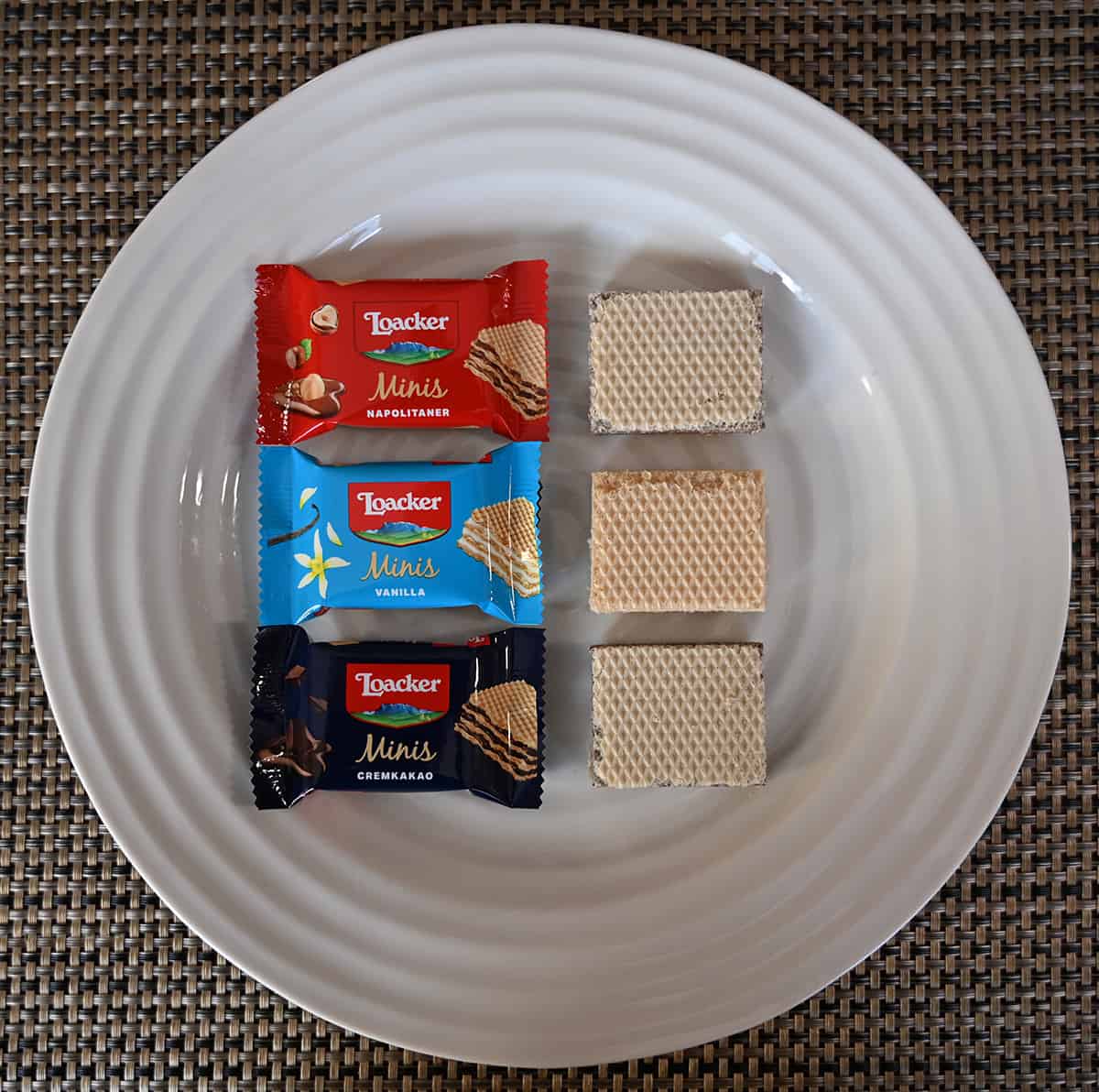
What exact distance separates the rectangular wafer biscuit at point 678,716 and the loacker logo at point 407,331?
35cm

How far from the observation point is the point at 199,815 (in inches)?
33.1

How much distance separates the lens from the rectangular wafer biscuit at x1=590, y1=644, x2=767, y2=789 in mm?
834

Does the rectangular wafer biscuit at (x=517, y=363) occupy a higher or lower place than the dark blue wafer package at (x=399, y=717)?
higher

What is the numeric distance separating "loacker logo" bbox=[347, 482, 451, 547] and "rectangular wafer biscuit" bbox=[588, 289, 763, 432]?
0.60ft

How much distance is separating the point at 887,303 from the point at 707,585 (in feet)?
1.08

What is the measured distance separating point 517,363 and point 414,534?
0.20m

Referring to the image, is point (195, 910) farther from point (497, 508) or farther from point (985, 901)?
point (985, 901)

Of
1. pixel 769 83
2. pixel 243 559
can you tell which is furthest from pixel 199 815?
pixel 769 83

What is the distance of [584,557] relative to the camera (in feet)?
2.95

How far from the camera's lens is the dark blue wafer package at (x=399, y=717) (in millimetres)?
861

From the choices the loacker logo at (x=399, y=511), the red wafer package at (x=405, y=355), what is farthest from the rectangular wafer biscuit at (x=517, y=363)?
the loacker logo at (x=399, y=511)

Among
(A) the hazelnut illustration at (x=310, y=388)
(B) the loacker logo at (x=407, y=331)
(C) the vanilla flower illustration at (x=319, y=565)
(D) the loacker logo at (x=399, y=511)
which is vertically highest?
(B) the loacker logo at (x=407, y=331)

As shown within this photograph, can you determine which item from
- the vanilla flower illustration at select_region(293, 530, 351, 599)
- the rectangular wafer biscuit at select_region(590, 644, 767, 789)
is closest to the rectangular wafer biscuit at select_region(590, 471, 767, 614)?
the rectangular wafer biscuit at select_region(590, 644, 767, 789)

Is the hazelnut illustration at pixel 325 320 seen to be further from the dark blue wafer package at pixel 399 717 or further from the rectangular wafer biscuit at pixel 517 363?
the dark blue wafer package at pixel 399 717
